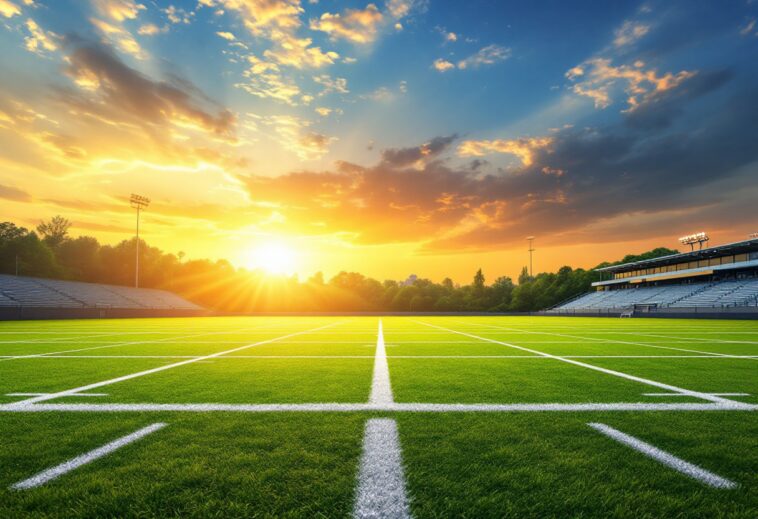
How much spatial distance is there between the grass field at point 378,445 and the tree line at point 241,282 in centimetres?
6371

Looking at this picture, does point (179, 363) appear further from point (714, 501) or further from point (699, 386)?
point (699, 386)

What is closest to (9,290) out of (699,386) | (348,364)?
(348,364)

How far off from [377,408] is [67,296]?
4589 cm

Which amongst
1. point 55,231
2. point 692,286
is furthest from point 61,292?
point 692,286

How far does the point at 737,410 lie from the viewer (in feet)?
11.0

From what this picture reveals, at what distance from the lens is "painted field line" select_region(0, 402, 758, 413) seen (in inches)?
132

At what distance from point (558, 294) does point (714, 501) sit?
271 feet

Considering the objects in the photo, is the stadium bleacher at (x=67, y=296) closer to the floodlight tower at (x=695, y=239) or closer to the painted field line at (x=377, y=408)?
the painted field line at (x=377, y=408)

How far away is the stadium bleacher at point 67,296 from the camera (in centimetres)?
3200

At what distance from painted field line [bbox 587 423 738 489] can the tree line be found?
65.8 metres

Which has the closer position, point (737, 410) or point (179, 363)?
point (737, 410)

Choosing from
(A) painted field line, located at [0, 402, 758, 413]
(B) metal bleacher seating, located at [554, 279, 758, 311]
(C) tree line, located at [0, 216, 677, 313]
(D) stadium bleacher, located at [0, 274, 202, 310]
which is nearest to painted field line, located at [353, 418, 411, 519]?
(A) painted field line, located at [0, 402, 758, 413]

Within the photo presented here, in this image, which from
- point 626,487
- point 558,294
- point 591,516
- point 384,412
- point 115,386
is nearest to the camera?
point 591,516

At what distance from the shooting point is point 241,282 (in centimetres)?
8262
